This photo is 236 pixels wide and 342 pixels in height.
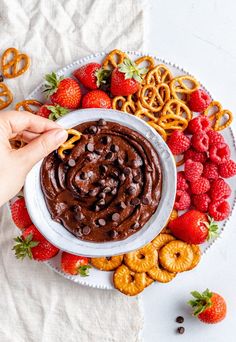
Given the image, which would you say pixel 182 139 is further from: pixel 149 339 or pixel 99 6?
pixel 149 339

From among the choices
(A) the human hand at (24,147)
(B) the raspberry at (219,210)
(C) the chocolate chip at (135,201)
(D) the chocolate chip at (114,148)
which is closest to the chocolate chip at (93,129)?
(D) the chocolate chip at (114,148)

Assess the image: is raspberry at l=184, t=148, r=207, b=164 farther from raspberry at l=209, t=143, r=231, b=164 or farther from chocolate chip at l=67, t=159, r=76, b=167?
chocolate chip at l=67, t=159, r=76, b=167

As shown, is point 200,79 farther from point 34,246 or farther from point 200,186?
point 34,246

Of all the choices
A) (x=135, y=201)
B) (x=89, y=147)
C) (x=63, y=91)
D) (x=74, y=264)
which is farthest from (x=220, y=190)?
(x=63, y=91)

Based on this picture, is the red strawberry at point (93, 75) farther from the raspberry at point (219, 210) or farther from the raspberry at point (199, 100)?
the raspberry at point (219, 210)

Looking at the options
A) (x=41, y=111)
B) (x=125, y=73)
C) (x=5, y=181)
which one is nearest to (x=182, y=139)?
(x=125, y=73)
